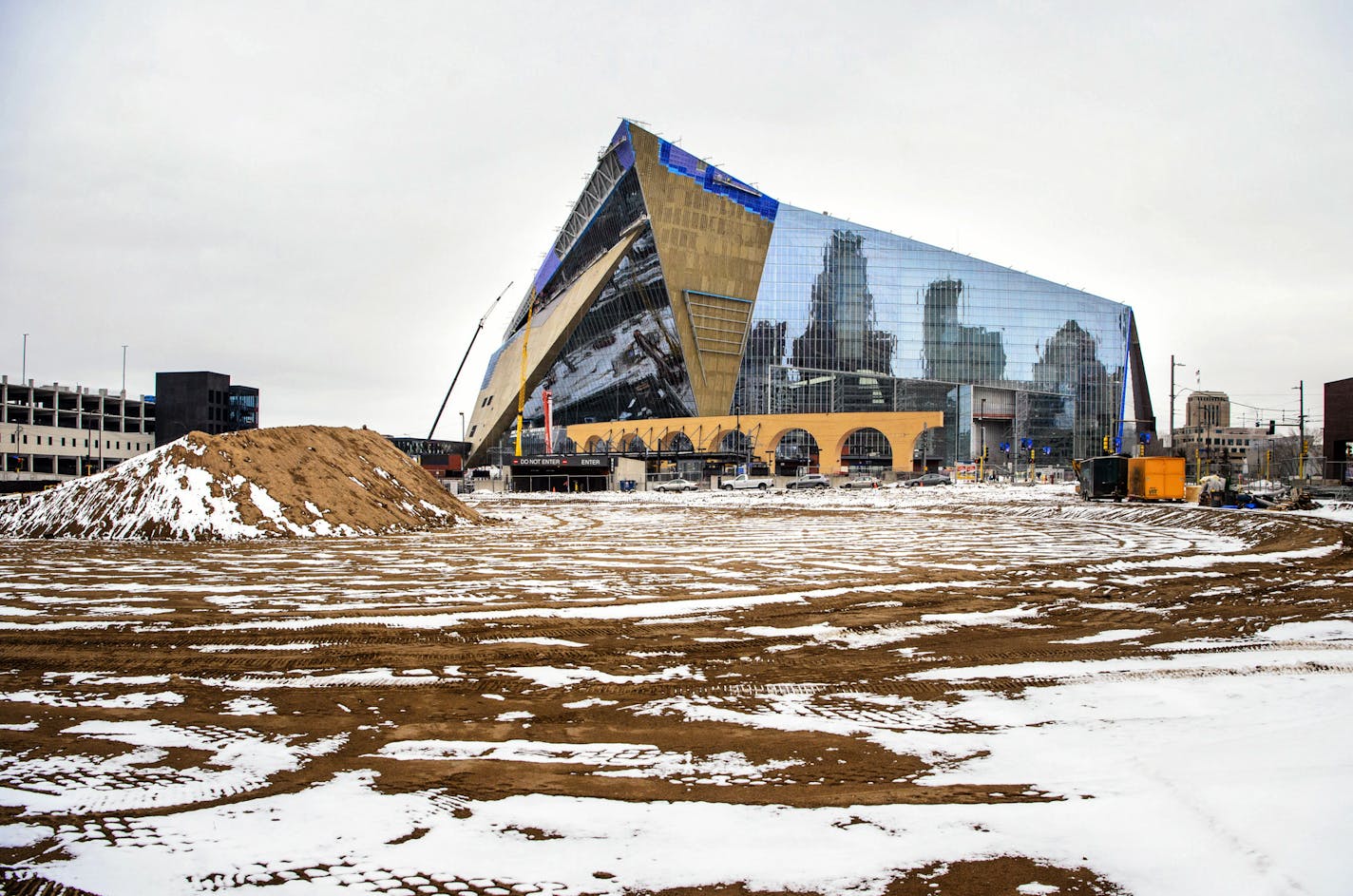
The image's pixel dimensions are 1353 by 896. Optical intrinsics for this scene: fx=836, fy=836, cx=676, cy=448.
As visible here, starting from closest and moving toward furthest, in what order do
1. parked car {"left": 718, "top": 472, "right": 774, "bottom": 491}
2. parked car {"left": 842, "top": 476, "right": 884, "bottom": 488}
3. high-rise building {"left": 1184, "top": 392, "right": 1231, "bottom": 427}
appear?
parked car {"left": 718, "top": 472, "right": 774, "bottom": 491} < parked car {"left": 842, "top": 476, "right": 884, "bottom": 488} < high-rise building {"left": 1184, "top": 392, "right": 1231, "bottom": 427}

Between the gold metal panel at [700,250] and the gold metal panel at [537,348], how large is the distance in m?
4.20

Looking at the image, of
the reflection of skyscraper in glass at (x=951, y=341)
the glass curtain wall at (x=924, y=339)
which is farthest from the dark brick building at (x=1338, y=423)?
the reflection of skyscraper in glass at (x=951, y=341)

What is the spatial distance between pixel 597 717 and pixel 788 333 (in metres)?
92.3

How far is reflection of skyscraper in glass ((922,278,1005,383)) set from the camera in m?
98.4

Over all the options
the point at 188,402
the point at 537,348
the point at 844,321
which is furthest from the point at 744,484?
the point at 188,402

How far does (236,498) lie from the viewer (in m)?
21.6

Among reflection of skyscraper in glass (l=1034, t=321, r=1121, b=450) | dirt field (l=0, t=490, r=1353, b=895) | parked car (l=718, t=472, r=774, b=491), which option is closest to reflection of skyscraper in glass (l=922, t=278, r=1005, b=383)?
reflection of skyscraper in glass (l=1034, t=321, r=1121, b=450)

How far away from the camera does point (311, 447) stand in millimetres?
25297

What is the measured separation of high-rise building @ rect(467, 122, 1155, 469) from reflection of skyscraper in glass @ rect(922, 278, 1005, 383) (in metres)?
0.16

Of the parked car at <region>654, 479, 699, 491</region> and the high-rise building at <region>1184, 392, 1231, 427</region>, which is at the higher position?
the high-rise building at <region>1184, 392, 1231, 427</region>

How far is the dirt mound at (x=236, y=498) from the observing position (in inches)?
821

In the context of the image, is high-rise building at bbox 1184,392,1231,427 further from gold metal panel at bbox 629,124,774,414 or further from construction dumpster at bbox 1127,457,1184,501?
construction dumpster at bbox 1127,457,1184,501

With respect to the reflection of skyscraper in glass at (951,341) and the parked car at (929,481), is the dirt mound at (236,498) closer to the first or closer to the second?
the parked car at (929,481)

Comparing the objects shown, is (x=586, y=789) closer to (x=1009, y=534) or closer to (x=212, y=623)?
(x=212, y=623)
